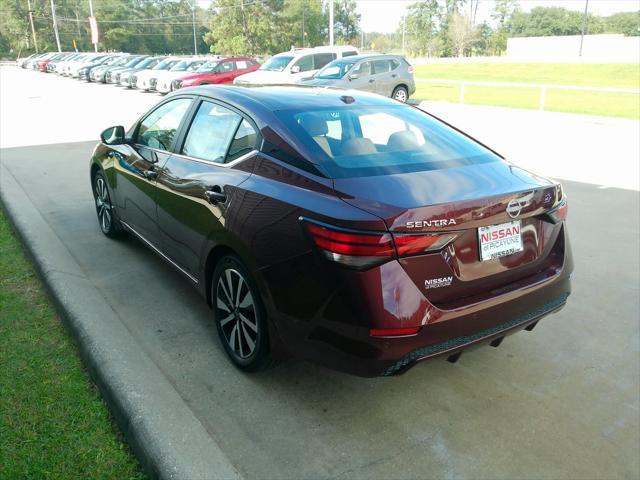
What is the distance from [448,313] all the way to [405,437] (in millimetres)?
720

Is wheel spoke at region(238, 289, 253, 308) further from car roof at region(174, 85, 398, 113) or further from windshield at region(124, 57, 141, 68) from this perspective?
windshield at region(124, 57, 141, 68)

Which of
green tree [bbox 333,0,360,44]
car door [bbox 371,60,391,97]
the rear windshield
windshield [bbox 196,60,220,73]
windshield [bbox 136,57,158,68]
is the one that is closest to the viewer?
the rear windshield

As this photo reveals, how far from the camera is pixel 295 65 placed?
69.7ft

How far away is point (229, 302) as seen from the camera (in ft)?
11.6

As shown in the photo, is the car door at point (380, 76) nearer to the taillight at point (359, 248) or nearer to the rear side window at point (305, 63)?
the rear side window at point (305, 63)

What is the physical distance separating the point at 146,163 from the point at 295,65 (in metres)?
17.7

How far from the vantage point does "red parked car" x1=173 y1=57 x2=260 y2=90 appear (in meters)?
24.4

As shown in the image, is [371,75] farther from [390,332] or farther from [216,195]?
[390,332]

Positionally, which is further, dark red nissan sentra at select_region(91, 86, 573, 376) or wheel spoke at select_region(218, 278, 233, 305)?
wheel spoke at select_region(218, 278, 233, 305)

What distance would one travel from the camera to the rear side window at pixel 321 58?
2192cm

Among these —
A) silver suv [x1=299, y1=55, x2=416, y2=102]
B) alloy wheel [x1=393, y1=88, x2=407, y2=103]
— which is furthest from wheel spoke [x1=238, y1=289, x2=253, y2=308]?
alloy wheel [x1=393, y1=88, x2=407, y2=103]

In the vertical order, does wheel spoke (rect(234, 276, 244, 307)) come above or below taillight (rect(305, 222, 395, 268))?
below

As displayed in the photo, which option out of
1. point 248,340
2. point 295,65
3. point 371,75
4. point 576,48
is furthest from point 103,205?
point 576,48

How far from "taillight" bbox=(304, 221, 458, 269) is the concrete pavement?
3.24 ft
